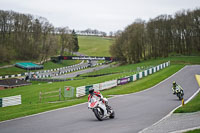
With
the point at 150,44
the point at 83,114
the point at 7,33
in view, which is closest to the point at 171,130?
the point at 83,114

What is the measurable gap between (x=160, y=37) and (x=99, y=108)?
271ft

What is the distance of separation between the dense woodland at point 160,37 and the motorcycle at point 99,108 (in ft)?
236

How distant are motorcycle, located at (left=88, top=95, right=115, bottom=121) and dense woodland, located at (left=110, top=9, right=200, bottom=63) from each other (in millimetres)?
71944

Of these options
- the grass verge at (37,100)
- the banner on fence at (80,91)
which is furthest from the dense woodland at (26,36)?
the banner on fence at (80,91)

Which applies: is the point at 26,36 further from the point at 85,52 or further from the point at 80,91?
the point at 80,91

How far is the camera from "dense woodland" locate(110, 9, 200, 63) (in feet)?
280

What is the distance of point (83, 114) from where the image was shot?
14.9m

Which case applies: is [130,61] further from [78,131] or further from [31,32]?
[78,131]

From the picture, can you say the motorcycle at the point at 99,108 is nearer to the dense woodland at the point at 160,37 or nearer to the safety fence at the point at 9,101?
the safety fence at the point at 9,101

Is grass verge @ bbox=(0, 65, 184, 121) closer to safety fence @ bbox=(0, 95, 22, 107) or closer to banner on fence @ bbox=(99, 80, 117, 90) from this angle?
safety fence @ bbox=(0, 95, 22, 107)

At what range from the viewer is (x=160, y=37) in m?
91.5

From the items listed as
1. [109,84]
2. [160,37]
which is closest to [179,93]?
[109,84]

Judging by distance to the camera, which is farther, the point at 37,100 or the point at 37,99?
the point at 37,99

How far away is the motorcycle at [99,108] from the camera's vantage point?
12297mm
